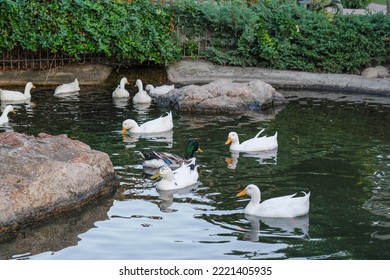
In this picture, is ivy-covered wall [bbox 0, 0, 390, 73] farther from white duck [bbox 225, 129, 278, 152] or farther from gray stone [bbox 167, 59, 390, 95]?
white duck [bbox 225, 129, 278, 152]

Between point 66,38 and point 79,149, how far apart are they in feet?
31.5

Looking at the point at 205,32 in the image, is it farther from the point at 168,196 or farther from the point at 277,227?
the point at 277,227

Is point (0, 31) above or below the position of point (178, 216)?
above

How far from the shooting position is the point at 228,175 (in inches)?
507

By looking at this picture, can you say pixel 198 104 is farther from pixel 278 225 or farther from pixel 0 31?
pixel 278 225

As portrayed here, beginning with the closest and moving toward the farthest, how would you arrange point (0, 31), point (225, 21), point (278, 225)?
point (278, 225) < point (0, 31) < point (225, 21)

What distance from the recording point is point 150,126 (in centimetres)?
1589

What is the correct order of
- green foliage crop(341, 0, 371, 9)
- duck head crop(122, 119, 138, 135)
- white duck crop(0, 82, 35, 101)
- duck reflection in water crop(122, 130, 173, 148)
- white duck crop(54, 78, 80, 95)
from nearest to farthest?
1. duck reflection in water crop(122, 130, 173, 148)
2. duck head crop(122, 119, 138, 135)
3. white duck crop(0, 82, 35, 101)
4. white duck crop(54, 78, 80, 95)
5. green foliage crop(341, 0, 371, 9)

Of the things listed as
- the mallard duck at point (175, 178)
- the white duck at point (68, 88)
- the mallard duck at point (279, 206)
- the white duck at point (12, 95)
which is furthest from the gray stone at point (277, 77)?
the mallard duck at point (279, 206)

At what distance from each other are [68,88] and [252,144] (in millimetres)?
6672

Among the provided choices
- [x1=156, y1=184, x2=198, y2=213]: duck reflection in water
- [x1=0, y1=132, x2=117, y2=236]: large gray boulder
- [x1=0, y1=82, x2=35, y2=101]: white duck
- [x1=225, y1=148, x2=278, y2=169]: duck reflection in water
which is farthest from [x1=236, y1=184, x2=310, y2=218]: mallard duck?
[x1=0, y1=82, x2=35, y2=101]: white duck

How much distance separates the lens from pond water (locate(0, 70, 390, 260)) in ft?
32.0

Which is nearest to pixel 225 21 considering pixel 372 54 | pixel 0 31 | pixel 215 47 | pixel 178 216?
pixel 215 47

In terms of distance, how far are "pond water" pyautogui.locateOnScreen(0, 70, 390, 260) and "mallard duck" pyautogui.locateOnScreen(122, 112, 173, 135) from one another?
0.21 m
